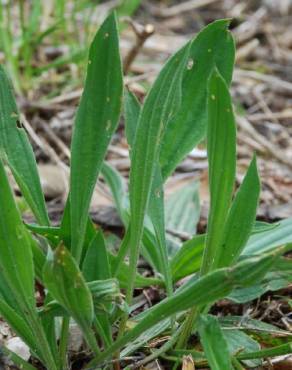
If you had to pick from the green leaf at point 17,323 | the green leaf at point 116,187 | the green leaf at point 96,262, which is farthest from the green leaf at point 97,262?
the green leaf at point 116,187

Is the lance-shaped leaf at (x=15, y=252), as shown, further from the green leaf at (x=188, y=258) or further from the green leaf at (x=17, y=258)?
the green leaf at (x=188, y=258)

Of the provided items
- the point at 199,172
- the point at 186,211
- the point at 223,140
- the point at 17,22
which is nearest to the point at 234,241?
the point at 223,140

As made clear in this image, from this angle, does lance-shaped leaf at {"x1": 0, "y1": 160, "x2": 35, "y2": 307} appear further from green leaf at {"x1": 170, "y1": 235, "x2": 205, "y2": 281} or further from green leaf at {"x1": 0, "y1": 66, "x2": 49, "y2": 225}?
green leaf at {"x1": 170, "y1": 235, "x2": 205, "y2": 281}

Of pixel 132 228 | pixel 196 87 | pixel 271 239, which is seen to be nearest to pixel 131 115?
pixel 196 87

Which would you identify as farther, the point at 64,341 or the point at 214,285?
the point at 64,341

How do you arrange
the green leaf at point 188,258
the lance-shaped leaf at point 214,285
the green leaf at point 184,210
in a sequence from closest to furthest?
the lance-shaped leaf at point 214,285, the green leaf at point 188,258, the green leaf at point 184,210

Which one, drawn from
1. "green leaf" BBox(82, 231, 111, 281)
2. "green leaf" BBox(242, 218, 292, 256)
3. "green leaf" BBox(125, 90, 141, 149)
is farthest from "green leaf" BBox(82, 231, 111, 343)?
"green leaf" BBox(242, 218, 292, 256)

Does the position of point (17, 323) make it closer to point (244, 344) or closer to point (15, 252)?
point (15, 252)
